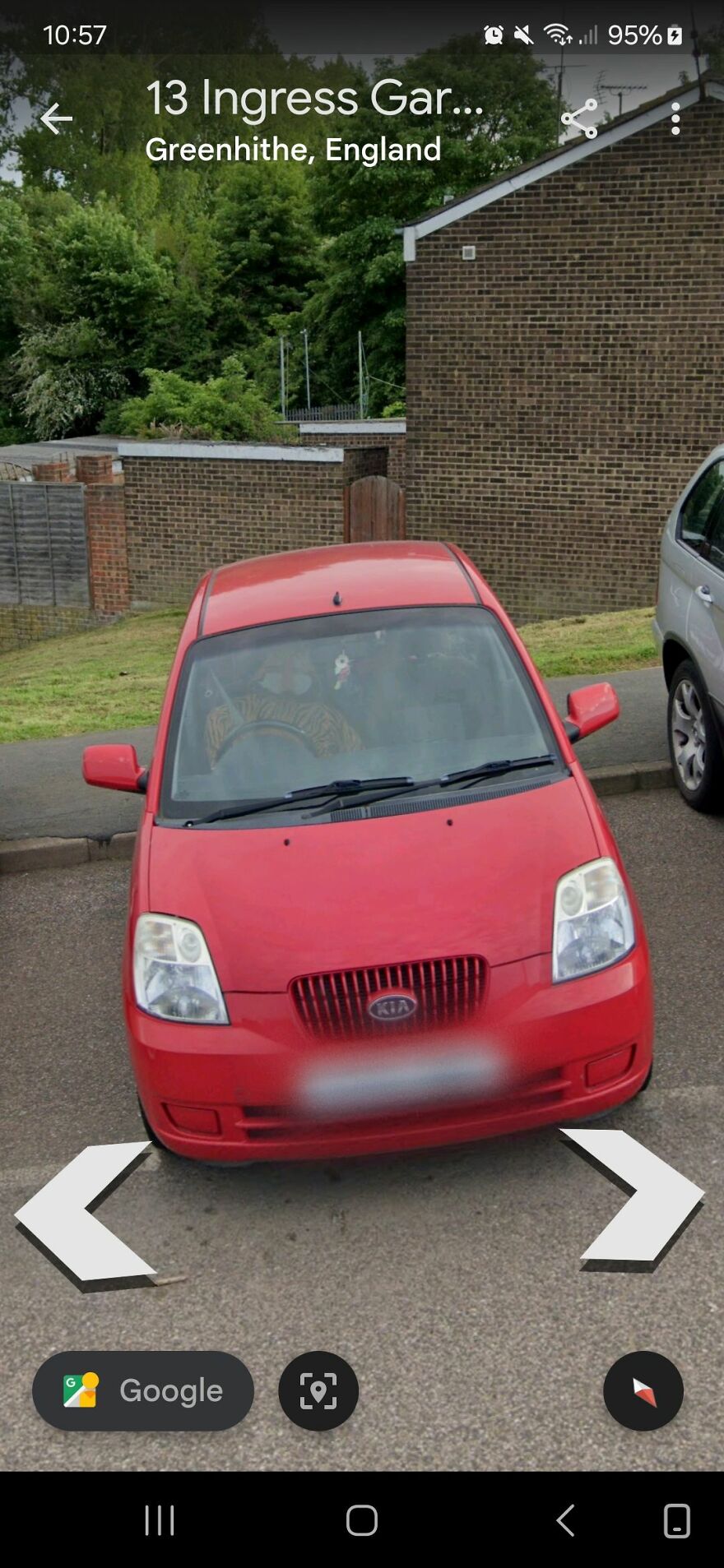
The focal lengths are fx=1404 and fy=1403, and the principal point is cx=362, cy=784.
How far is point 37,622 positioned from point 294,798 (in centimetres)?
1982

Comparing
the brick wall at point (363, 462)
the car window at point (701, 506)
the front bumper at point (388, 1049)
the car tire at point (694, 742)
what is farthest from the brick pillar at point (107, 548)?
the front bumper at point (388, 1049)

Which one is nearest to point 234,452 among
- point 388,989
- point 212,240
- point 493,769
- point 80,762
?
point 80,762

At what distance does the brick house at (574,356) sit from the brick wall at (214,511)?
1.86 m

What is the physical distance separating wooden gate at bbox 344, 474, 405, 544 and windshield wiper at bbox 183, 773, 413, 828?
1503 centimetres

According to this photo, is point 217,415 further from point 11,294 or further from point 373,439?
point 11,294

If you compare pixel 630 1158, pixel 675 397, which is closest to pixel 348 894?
pixel 630 1158

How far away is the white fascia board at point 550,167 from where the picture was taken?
16016mm

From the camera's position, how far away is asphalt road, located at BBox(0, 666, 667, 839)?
7.58m

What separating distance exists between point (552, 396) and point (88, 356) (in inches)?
1319

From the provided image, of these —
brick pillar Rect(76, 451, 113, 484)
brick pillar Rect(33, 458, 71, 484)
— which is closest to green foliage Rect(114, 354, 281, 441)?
brick pillar Rect(76, 451, 113, 484)

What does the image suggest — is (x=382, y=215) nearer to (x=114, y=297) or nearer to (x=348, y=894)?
(x=114, y=297)

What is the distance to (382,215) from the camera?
42.0 meters

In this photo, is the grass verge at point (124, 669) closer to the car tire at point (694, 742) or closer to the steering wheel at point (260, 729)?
the car tire at point (694, 742)

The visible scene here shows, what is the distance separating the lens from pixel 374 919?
3.82 metres
